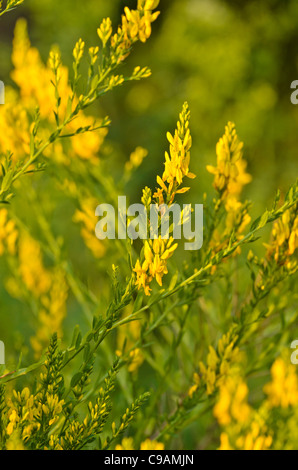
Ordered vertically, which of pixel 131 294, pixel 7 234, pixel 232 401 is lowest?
pixel 232 401

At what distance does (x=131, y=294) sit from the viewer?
35.0 inches

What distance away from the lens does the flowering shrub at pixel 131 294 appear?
93 cm

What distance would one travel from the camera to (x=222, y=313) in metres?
1.42

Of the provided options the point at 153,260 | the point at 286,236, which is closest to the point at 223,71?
the point at 286,236

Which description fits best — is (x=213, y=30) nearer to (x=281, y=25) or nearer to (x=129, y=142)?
(x=281, y=25)

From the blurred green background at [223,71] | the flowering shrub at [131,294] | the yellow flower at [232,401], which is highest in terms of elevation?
the blurred green background at [223,71]

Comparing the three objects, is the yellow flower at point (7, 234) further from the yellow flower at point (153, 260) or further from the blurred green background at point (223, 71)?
the blurred green background at point (223, 71)

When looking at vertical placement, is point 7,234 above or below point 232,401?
above

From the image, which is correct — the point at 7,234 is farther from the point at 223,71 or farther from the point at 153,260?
the point at 223,71

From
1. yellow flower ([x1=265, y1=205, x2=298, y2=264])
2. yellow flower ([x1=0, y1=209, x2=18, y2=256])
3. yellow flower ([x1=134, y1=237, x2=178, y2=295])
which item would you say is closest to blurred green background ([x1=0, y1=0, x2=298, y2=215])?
yellow flower ([x1=0, y1=209, x2=18, y2=256])

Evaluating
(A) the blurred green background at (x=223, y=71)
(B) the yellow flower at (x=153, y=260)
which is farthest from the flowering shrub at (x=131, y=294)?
(A) the blurred green background at (x=223, y=71)

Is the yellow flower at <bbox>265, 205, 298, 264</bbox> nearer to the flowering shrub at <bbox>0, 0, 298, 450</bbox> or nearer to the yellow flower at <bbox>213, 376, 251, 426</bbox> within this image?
the flowering shrub at <bbox>0, 0, 298, 450</bbox>
